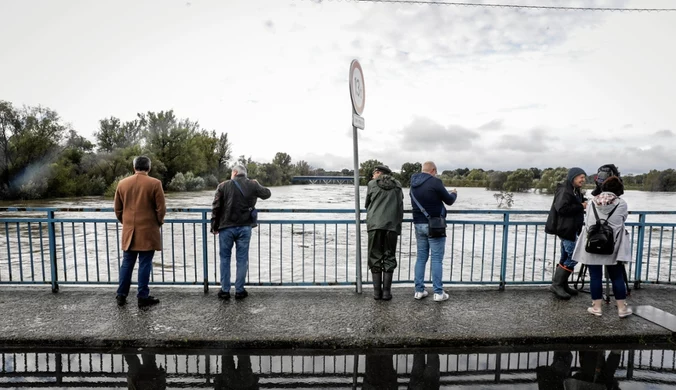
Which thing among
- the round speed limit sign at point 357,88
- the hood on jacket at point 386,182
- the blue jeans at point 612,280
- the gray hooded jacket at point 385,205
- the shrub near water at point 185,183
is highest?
the round speed limit sign at point 357,88

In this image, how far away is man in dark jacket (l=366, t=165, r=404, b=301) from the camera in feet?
17.4

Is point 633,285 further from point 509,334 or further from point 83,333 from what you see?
point 83,333

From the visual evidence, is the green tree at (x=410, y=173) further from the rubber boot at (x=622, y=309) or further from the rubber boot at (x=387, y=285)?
the rubber boot at (x=622, y=309)

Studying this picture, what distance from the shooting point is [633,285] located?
639 cm

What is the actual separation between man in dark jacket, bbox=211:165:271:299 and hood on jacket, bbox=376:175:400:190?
1553 millimetres

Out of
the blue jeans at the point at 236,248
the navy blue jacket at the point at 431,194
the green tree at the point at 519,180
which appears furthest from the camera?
the green tree at the point at 519,180

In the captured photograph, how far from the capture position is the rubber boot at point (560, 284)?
5.54 metres

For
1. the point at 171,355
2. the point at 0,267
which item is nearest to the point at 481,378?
the point at 171,355

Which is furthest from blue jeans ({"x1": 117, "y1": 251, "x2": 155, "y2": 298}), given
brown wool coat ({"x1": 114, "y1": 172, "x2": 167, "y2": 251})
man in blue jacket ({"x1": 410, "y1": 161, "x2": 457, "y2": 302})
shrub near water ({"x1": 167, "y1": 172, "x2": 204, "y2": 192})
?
shrub near water ({"x1": 167, "y1": 172, "x2": 204, "y2": 192})

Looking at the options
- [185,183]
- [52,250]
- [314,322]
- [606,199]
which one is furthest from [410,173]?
[185,183]

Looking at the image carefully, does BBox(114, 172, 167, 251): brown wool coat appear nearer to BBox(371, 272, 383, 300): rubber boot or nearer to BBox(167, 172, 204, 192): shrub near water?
BBox(371, 272, 383, 300): rubber boot

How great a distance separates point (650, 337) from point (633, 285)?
2391mm

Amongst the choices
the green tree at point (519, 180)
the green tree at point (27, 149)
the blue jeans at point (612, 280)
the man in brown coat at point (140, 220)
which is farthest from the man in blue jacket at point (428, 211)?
the green tree at point (519, 180)

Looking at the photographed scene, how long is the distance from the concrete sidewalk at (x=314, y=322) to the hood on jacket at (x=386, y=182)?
61.9 inches
